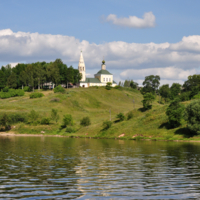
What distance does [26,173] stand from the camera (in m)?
29.8

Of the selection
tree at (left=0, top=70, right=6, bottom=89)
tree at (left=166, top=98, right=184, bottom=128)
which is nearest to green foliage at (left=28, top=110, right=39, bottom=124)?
tree at (left=166, top=98, right=184, bottom=128)

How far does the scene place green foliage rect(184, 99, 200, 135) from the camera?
81875 mm

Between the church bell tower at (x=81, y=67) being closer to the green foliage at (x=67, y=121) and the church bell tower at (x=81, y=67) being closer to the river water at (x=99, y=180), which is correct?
the green foliage at (x=67, y=121)

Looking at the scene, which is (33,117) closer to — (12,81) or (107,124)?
(107,124)

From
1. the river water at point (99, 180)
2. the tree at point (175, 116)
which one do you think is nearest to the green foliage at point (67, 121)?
the tree at point (175, 116)

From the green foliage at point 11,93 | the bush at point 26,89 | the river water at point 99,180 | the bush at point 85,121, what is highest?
the bush at point 26,89

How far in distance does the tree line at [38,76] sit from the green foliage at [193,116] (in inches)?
3867

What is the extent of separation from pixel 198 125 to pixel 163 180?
193 feet

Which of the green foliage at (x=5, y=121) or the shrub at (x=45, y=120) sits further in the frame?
the shrub at (x=45, y=120)

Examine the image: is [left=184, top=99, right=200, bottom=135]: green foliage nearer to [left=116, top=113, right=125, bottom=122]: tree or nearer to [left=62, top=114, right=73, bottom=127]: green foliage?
[left=116, top=113, right=125, bottom=122]: tree

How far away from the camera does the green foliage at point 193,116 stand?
81875 mm

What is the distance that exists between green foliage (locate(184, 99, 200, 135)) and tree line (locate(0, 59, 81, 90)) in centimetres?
9823

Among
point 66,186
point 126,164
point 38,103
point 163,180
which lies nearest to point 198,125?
point 126,164

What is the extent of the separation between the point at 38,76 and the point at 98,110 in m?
43.7
